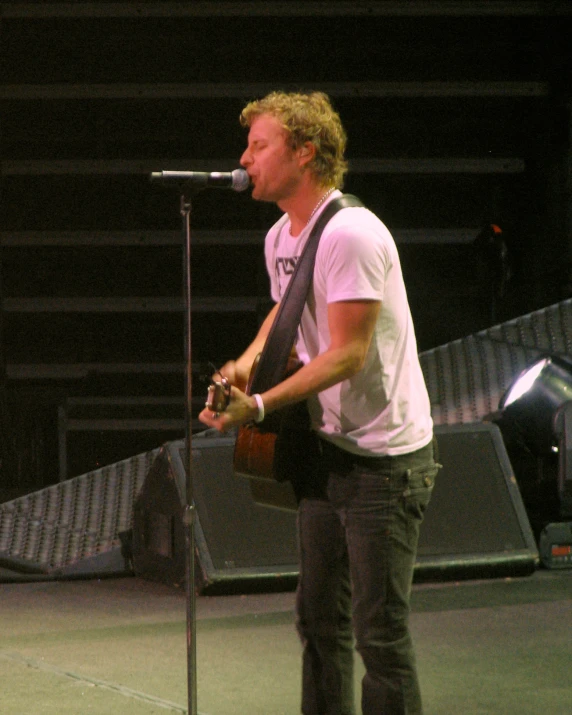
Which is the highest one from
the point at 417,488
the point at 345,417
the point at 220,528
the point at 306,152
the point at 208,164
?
the point at 208,164

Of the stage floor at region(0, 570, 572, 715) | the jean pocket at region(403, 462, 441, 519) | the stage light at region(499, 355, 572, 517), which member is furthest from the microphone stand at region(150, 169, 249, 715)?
the stage light at region(499, 355, 572, 517)

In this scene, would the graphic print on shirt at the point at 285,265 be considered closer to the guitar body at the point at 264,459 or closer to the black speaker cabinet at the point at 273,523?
the guitar body at the point at 264,459

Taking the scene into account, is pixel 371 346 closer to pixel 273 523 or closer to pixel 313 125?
pixel 313 125

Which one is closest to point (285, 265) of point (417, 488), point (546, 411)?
point (417, 488)

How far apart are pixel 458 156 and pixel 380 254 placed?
19.1 feet

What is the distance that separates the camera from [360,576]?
2.48 m

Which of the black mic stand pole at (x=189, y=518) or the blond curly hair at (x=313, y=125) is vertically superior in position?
the blond curly hair at (x=313, y=125)

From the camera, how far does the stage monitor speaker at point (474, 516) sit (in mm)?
5047

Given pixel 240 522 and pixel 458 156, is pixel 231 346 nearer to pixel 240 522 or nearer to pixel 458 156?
pixel 458 156

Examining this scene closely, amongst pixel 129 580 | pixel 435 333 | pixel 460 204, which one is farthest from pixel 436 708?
Answer: pixel 460 204

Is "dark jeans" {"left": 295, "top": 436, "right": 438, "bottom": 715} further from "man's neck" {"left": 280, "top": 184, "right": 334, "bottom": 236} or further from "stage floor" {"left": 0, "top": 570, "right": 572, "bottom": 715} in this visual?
"stage floor" {"left": 0, "top": 570, "right": 572, "bottom": 715}

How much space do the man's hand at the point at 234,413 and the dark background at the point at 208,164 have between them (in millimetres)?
A: 5330

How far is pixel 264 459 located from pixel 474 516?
2.73 m

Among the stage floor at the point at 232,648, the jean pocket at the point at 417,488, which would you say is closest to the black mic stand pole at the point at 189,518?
the jean pocket at the point at 417,488
